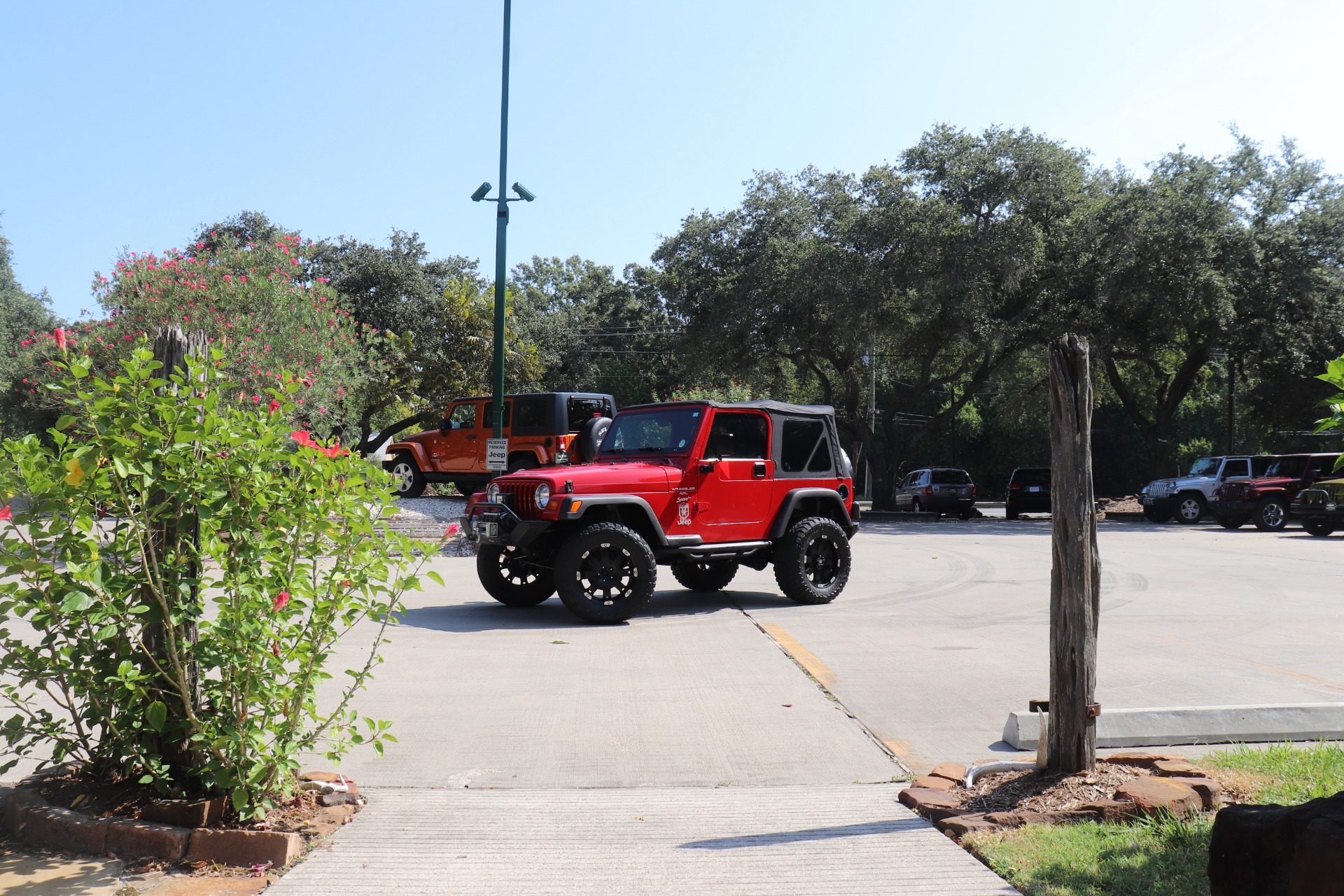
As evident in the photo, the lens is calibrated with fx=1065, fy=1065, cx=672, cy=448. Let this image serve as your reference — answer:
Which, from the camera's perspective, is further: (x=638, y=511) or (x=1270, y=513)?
(x=1270, y=513)

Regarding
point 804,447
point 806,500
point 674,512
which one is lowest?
point 674,512

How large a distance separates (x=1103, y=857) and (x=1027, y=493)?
3124 centimetres

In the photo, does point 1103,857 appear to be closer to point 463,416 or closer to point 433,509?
point 433,509

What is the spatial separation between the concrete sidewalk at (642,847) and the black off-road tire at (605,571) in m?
4.93

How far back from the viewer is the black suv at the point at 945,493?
3422 cm

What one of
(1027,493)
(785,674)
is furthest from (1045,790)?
(1027,493)

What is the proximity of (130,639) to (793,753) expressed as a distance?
10.3 feet

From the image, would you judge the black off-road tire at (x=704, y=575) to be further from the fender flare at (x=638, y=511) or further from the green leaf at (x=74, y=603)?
the green leaf at (x=74, y=603)

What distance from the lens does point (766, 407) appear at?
11414 mm

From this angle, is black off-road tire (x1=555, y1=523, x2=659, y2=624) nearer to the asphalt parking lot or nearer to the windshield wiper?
the asphalt parking lot

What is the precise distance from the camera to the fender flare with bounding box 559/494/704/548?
32.2 feet

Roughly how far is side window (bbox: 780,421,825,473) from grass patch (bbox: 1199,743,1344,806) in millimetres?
6459

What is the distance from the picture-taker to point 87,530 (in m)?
3.77

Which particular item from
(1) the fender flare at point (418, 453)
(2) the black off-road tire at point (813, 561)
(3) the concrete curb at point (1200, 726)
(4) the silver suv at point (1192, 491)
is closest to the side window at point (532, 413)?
(1) the fender flare at point (418, 453)
